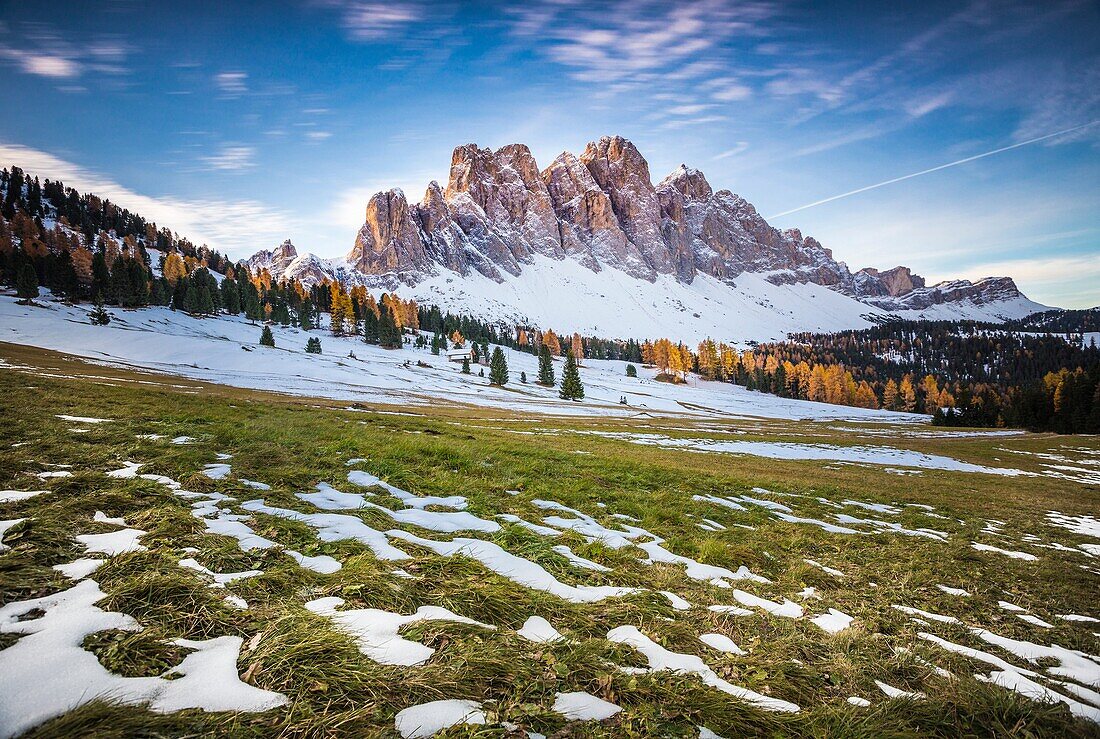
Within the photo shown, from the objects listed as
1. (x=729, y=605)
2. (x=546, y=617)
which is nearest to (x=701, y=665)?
(x=546, y=617)

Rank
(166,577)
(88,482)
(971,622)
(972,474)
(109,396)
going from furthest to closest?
(972,474), (109,396), (88,482), (971,622), (166,577)

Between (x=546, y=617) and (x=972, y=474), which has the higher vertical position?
(x=546, y=617)

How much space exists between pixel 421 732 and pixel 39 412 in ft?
43.1

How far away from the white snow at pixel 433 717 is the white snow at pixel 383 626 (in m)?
0.40

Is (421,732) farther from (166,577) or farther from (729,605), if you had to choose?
(729,605)

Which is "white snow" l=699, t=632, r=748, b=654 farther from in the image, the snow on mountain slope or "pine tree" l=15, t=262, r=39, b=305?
"pine tree" l=15, t=262, r=39, b=305

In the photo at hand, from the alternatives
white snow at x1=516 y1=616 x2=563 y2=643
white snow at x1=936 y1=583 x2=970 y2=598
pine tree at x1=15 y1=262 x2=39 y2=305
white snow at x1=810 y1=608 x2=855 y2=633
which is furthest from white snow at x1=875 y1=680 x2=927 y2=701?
pine tree at x1=15 y1=262 x2=39 y2=305

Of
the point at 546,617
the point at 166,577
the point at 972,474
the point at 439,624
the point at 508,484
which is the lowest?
the point at 972,474

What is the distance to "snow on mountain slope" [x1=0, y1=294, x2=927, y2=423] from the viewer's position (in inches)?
2259

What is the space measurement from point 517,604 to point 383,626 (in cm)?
113

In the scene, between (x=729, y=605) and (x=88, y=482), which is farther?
(x=88, y=482)

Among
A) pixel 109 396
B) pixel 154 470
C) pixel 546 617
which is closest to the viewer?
pixel 546 617

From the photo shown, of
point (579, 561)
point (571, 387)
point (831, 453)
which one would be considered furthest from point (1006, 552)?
point (571, 387)

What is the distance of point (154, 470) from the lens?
6.40 meters
